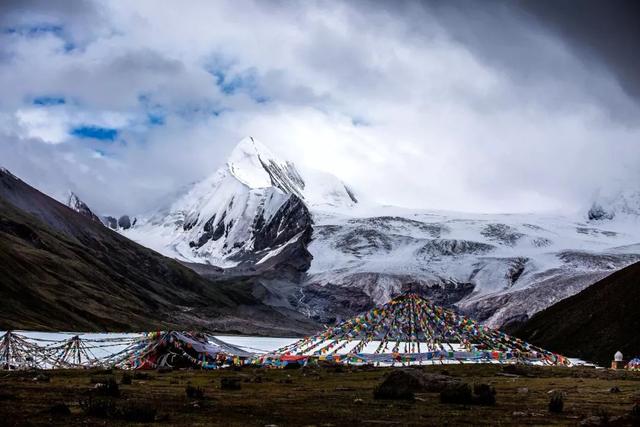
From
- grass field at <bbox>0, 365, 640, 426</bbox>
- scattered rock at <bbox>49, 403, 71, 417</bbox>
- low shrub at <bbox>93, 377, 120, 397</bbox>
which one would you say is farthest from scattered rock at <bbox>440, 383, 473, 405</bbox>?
scattered rock at <bbox>49, 403, 71, 417</bbox>

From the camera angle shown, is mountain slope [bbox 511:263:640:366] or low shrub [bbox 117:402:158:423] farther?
mountain slope [bbox 511:263:640:366]

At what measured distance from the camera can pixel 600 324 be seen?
111 m

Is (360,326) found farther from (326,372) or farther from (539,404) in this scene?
(539,404)

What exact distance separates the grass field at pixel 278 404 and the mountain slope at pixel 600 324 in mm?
52290

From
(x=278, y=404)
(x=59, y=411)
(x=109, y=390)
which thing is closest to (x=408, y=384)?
(x=278, y=404)

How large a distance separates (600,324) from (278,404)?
281ft

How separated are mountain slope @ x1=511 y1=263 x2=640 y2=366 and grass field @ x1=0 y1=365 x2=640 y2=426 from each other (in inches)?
2059

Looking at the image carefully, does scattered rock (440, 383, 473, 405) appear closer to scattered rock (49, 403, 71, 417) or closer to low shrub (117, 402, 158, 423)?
low shrub (117, 402, 158, 423)

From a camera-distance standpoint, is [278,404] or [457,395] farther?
[457,395]

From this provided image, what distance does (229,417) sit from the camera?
95.7 ft

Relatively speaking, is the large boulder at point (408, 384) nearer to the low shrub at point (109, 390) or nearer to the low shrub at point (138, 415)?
the low shrub at point (109, 390)

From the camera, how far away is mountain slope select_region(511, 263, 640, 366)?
10186 centimetres

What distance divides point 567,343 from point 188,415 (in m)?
92.6

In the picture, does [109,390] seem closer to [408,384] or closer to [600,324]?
[408,384]
